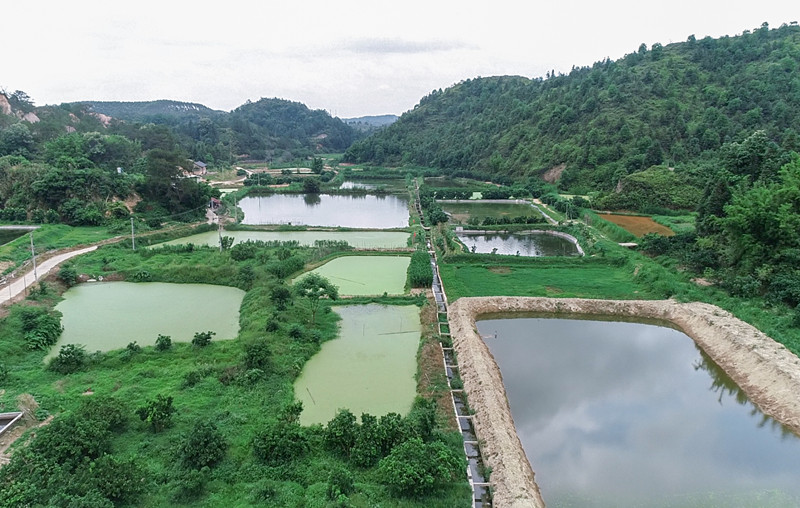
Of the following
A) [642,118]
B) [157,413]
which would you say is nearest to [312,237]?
[157,413]

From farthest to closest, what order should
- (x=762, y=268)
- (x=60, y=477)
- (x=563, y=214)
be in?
1. (x=563, y=214)
2. (x=762, y=268)
3. (x=60, y=477)

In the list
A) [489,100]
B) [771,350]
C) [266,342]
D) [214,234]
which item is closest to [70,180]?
[214,234]

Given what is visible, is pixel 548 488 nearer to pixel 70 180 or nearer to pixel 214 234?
pixel 214 234

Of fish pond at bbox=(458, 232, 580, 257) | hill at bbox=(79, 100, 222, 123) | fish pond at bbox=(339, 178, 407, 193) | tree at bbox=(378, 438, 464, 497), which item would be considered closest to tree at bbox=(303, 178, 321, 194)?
fish pond at bbox=(339, 178, 407, 193)

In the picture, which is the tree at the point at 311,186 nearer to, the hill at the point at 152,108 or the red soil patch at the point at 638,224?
the red soil patch at the point at 638,224

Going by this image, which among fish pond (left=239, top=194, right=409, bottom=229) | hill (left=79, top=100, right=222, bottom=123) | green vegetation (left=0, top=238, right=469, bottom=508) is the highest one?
hill (left=79, top=100, right=222, bottom=123)

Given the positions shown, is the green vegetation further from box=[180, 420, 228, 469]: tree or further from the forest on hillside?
the forest on hillside

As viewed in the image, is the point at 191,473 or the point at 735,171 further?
the point at 735,171

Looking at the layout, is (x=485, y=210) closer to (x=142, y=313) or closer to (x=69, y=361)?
(x=142, y=313)
